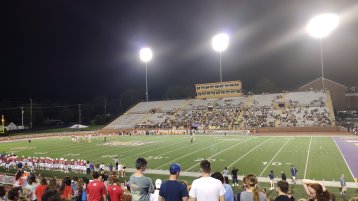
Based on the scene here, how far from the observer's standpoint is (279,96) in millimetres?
67000

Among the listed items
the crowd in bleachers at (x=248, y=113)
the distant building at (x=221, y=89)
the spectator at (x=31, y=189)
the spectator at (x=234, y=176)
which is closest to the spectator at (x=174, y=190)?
the spectator at (x=31, y=189)

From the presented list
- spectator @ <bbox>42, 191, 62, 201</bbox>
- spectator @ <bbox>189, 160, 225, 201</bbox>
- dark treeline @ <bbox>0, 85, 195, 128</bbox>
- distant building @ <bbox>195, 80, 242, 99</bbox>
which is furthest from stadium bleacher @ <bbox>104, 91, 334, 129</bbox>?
spectator @ <bbox>42, 191, 62, 201</bbox>

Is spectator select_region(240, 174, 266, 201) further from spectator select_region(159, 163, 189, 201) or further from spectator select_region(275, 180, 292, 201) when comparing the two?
spectator select_region(159, 163, 189, 201)

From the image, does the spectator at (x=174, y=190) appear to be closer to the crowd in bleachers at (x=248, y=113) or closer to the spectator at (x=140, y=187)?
the spectator at (x=140, y=187)

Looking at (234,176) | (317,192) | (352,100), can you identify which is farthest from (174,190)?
(352,100)

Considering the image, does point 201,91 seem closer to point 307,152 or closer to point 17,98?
point 307,152

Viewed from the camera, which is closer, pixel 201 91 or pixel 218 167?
pixel 218 167

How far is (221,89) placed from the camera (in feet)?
251

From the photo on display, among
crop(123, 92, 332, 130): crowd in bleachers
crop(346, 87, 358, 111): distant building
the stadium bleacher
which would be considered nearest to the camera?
crop(123, 92, 332, 130): crowd in bleachers

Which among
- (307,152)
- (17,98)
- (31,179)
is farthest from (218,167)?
(17,98)

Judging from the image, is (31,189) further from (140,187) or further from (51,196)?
(51,196)

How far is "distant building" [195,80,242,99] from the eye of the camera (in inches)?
2960

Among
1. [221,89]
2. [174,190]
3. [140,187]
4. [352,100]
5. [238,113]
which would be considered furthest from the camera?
[352,100]

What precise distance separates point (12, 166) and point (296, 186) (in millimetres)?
21490
